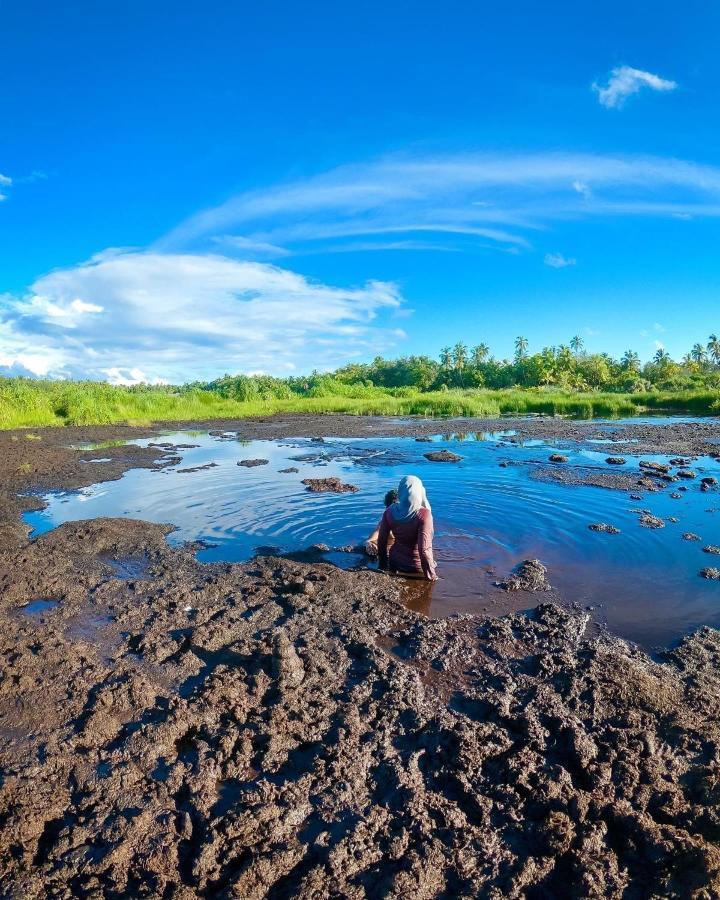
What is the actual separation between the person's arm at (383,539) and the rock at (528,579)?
1481 millimetres

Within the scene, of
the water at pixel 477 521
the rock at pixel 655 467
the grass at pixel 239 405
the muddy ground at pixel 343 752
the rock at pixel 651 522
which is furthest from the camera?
the grass at pixel 239 405

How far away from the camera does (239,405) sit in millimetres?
39719

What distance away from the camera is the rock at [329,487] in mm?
11711

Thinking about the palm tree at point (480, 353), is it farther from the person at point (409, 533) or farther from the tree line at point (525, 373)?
the person at point (409, 533)

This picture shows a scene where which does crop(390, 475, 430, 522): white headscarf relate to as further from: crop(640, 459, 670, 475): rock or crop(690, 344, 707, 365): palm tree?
crop(690, 344, 707, 365): palm tree

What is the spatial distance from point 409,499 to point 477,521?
3373mm

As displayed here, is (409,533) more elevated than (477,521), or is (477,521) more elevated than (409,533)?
(409,533)

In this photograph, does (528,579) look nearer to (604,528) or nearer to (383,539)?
(383,539)

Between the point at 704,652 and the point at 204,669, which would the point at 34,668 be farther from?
the point at 704,652

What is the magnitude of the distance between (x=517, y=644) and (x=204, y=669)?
2.92 metres

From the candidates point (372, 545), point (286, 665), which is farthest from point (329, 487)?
point (286, 665)

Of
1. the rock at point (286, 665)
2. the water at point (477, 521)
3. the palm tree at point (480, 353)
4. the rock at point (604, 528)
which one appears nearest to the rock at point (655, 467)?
the water at point (477, 521)

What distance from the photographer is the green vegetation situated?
3091 cm

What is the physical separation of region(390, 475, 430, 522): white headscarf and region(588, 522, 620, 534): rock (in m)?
4.04
